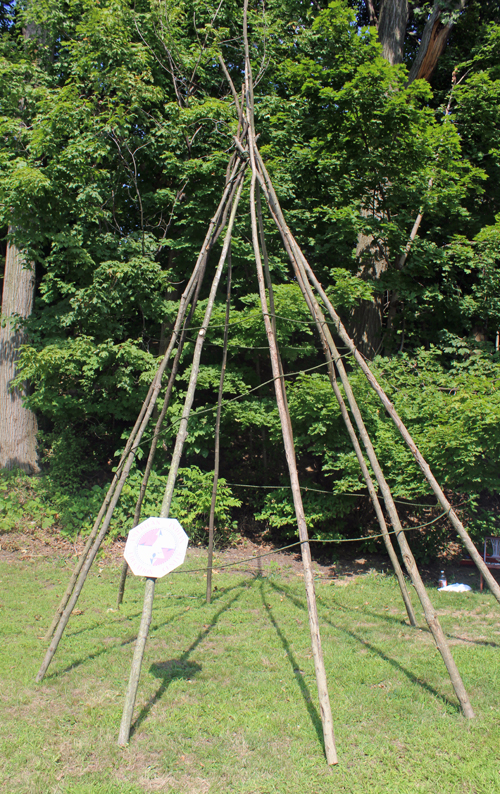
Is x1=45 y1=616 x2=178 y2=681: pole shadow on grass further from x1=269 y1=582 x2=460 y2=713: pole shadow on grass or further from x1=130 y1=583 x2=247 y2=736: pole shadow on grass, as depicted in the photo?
x1=269 y1=582 x2=460 y2=713: pole shadow on grass

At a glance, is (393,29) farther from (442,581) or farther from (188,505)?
(442,581)

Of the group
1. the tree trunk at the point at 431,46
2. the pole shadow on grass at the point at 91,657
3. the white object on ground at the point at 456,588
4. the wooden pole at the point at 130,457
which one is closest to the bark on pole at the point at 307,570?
the wooden pole at the point at 130,457

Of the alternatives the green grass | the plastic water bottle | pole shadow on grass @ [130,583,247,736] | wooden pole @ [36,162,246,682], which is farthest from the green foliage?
wooden pole @ [36,162,246,682]

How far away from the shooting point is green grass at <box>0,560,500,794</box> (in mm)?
2799

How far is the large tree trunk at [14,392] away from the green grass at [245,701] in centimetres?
404

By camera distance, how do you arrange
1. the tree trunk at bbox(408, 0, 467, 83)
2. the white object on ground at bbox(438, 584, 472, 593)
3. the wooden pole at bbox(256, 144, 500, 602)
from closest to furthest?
the wooden pole at bbox(256, 144, 500, 602), the white object on ground at bbox(438, 584, 472, 593), the tree trunk at bbox(408, 0, 467, 83)

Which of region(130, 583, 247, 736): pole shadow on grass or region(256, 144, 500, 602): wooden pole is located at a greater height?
region(256, 144, 500, 602): wooden pole

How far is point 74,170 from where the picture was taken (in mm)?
7336

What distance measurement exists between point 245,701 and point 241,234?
5497mm

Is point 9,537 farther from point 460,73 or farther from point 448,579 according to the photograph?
point 460,73

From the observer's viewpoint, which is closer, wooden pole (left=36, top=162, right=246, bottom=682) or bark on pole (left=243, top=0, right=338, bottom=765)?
bark on pole (left=243, top=0, right=338, bottom=765)

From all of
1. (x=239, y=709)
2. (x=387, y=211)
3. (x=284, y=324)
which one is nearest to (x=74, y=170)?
(x=284, y=324)

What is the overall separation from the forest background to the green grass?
237 centimetres

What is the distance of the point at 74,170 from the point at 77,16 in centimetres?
427
